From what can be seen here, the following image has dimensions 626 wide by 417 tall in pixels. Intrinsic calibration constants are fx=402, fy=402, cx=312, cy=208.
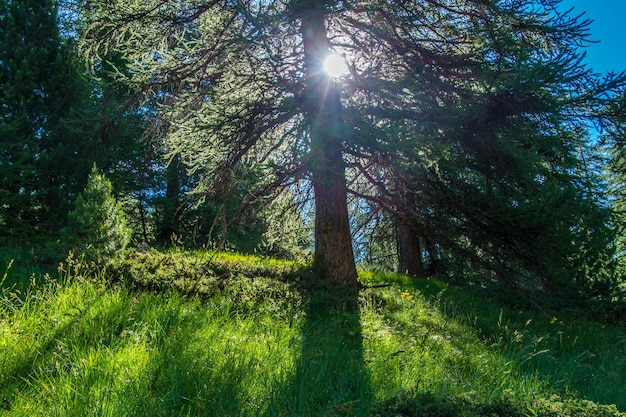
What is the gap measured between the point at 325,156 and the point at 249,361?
3813mm

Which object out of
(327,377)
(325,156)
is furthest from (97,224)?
(327,377)

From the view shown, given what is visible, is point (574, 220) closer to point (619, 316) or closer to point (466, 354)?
point (619, 316)

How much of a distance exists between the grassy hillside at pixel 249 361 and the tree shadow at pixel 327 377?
0.5 inches

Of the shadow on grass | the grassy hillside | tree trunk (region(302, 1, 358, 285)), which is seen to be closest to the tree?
tree trunk (region(302, 1, 358, 285))

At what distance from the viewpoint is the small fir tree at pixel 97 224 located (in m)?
7.59

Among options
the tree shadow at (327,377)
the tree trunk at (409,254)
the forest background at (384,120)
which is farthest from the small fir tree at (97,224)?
the tree trunk at (409,254)

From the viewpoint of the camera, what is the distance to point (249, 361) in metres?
2.90

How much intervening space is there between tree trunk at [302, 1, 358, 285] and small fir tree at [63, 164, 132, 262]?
3.88m

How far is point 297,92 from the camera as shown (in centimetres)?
662

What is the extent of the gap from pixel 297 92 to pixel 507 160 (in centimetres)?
402

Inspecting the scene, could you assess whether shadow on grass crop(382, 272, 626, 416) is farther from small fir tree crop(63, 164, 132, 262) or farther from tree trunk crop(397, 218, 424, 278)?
small fir tree crop(63, 164, 132, 262)

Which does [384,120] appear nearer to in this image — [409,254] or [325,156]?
[325,156]

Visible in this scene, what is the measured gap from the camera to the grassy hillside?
7.40 ft

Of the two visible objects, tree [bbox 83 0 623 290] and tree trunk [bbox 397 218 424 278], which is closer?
tree [bbox 83 0 623 290]
